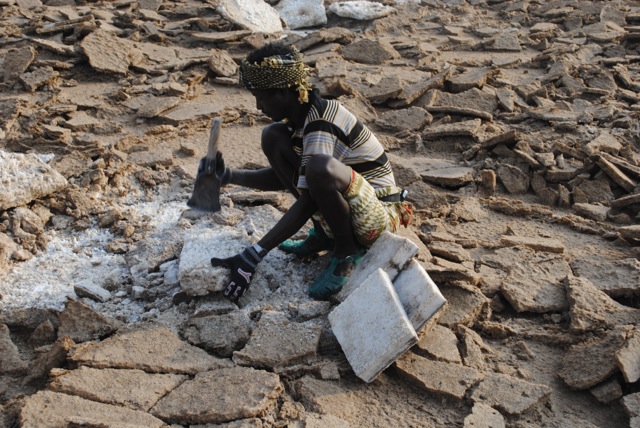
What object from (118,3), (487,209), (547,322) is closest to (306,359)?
(547,322)

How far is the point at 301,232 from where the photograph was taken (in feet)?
13.1

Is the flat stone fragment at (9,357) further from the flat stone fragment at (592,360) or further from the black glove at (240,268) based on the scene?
the flat stone fragment at (592,360)

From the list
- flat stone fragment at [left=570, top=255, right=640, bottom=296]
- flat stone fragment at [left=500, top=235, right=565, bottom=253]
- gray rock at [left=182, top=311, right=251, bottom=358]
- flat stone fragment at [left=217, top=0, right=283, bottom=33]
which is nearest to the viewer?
gray rock at [left=182, top=311, right=251, bottom=358]

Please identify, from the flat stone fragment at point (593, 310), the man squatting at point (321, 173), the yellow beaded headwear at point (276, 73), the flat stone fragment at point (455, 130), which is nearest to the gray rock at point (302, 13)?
the flat stone fragment at point (455, 130)

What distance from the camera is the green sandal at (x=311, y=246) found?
362 cm

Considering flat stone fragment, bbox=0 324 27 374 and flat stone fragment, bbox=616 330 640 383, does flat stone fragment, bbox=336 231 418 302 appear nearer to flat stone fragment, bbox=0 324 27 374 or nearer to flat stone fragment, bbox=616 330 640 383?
flat stone fragment, bbox=616 330 640 383

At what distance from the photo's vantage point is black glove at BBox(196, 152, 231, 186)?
11.7 feet

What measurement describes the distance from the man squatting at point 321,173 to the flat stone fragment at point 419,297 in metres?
0.41

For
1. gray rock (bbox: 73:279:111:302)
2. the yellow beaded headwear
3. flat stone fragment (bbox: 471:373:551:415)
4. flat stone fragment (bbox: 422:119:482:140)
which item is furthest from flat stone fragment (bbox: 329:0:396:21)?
flat stone fragment (bbox: 471:373:551:415)

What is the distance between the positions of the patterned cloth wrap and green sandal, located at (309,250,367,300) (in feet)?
0.36

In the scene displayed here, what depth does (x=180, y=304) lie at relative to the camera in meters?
3.31

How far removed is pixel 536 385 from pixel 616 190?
244cm

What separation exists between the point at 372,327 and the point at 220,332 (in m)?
0.70

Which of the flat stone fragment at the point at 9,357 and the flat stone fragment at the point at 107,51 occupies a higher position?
the flat stone fragment at the point at 9,357
